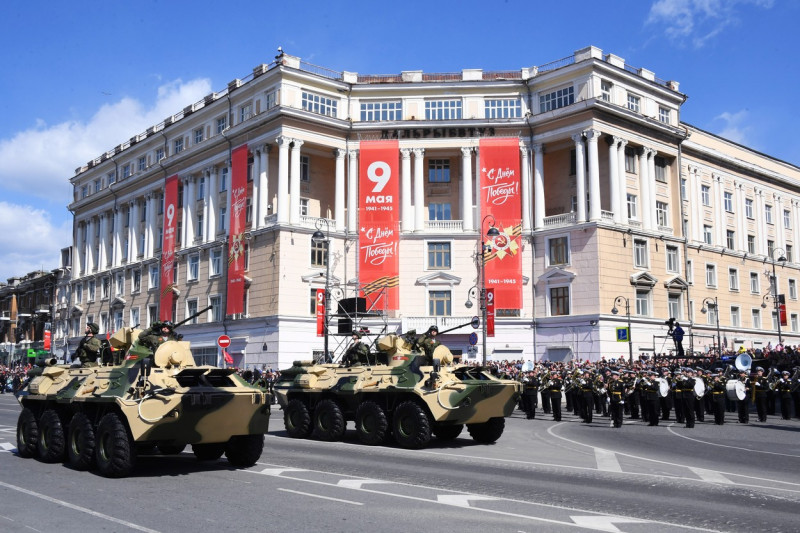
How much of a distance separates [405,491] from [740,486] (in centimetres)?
529

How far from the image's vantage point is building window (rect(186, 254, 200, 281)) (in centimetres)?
5706

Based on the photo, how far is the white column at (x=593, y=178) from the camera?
47531 millimetres

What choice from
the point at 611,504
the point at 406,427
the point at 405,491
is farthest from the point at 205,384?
the point at 611,504

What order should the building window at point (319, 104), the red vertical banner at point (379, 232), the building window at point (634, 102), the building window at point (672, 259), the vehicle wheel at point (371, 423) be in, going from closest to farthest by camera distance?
the vehicle wheel at point (371, 423) < the red vertical banner at point (379, 232) < the building window at point (634, 102) < the building window at point (319, 104) < the building window at point (672, 259)

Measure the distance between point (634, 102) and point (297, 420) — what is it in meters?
38.7

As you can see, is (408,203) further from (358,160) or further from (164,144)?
(164,144)

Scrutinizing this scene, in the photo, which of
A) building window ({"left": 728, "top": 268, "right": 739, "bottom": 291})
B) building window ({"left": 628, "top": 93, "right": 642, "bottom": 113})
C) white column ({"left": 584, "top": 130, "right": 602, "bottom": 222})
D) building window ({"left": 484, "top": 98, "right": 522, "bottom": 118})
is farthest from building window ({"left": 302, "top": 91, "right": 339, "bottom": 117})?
building window ({"left": 728, "top": 268, "right": 739, "bottom": 291})

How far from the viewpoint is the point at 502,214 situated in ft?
159

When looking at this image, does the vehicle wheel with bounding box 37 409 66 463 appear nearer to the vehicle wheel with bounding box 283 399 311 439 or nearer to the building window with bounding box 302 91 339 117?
the vehicle wheel with bounding box 283 399 311 439

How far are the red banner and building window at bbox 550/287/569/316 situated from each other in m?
2.38

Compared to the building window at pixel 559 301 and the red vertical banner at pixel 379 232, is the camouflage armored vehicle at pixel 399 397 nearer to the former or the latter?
the red vertical banner at pixel 379 232

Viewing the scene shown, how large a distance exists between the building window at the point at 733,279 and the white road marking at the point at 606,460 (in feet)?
152

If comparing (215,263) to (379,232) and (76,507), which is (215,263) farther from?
(76,507)

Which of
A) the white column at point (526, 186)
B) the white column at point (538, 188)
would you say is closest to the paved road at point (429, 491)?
the white column at point (538, 188)
